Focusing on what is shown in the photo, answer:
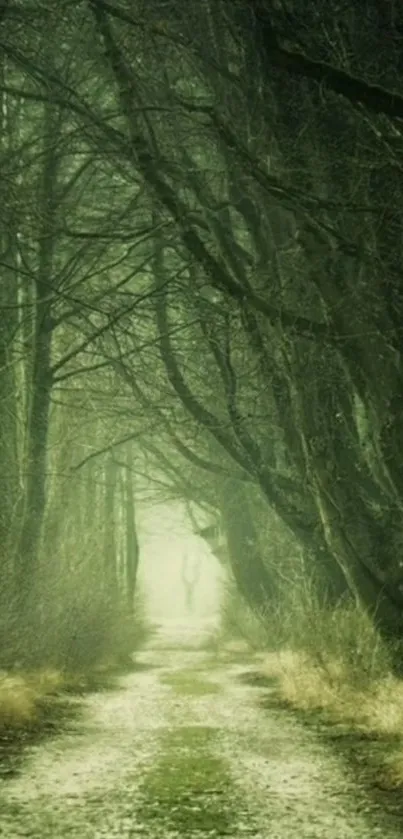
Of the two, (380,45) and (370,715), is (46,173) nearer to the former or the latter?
(380,45)

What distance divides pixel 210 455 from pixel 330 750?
41.0 ft

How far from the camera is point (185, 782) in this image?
7.43 metres

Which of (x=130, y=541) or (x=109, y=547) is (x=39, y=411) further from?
(x=130, y=541)

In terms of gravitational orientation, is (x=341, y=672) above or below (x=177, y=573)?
below

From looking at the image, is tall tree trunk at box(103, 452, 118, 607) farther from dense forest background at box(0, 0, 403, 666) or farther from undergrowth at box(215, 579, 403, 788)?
dense forest background at box(0, 0, 403, 666)

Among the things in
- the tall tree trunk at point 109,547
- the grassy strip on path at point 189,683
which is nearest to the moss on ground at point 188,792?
the grassy strip on path at point 189,683

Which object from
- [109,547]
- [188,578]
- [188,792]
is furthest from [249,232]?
[188,578]

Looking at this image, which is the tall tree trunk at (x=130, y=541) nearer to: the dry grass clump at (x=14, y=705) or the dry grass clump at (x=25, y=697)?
the dry grass clump at (x=25, y=697)

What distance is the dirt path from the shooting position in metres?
5.96

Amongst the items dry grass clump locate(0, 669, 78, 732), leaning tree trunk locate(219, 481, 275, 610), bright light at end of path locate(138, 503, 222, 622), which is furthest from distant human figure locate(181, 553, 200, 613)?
dry grass clump locate(0, 669, 78, 732)

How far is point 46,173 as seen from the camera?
13.9 meters

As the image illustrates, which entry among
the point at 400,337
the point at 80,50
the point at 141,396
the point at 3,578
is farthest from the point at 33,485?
the point at 400,337

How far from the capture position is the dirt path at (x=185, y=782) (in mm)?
5957

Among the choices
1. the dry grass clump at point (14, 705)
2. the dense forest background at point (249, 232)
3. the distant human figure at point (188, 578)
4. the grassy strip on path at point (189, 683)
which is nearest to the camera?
the dense forest background at point (249, 232)
